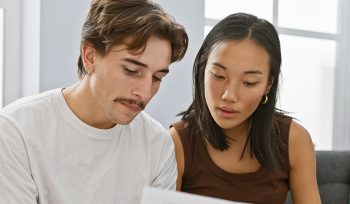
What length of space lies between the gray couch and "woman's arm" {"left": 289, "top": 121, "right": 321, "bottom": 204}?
71 centimetres

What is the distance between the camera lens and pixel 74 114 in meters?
1.26

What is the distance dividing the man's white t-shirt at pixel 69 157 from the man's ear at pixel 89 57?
10cm

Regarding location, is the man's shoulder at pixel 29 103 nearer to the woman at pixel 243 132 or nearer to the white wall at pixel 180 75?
the woman at pixel 243 132

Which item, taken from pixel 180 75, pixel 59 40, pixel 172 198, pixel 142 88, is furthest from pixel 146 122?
pixel 180 75

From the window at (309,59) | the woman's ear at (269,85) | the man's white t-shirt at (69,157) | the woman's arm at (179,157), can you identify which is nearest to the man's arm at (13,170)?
the man's white t-shirt at (69,157)

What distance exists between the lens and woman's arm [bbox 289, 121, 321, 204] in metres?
1.60

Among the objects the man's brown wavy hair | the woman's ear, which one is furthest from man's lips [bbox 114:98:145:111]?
the woman's ear

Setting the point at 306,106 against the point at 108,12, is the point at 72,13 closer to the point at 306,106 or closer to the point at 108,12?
the point at 108,12

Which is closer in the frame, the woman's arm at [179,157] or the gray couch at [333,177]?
the woman's arm at [179,157]

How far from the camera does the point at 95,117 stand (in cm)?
127

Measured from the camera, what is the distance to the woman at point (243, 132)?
1.46 meters

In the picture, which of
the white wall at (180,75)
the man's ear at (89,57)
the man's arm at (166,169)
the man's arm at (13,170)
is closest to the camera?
the man's arm at (13,170)

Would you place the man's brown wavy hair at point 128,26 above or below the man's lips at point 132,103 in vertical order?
above

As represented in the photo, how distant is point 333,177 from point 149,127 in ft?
4.19
